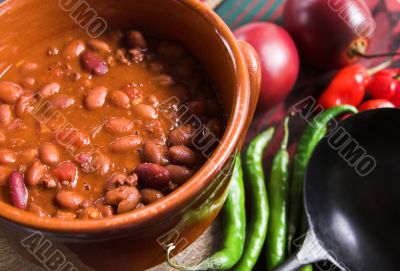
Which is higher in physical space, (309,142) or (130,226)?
(130,226)

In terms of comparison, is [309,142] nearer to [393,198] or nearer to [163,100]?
[393,198]

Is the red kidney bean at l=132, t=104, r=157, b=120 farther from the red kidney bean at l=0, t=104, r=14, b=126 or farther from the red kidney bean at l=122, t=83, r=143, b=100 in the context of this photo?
the red kidney bean at l=0, t=104, r=14, b=126

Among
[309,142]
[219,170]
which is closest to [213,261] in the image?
[219,170]

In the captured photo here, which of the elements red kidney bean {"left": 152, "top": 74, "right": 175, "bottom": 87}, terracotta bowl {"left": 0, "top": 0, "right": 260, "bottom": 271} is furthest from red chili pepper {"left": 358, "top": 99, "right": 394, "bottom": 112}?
red kidney bean {"left": 152, "top": 74, "right": 175, "bottom": 87}

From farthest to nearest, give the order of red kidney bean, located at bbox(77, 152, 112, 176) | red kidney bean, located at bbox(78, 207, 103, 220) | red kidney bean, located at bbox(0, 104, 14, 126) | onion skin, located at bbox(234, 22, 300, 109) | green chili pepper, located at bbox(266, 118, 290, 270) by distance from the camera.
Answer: onion skin, located at bbox(234, 22, 300, 109)
green chili pepper, located at bbox(266, 118, 290, 270)
red kidney bean, located at bbox(0, 104, 14, 126)
red kidney bean, located at bbox(77, 152, 112, 176)
red kidney bean, located at bbox(78, 207, 103, 220)

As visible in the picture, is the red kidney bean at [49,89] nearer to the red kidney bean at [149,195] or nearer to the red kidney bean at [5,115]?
the red kidney bean at [5,115]

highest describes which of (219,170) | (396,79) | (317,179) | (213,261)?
(219,170)

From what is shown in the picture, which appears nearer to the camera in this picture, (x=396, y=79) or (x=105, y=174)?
(x=105, y=174)
